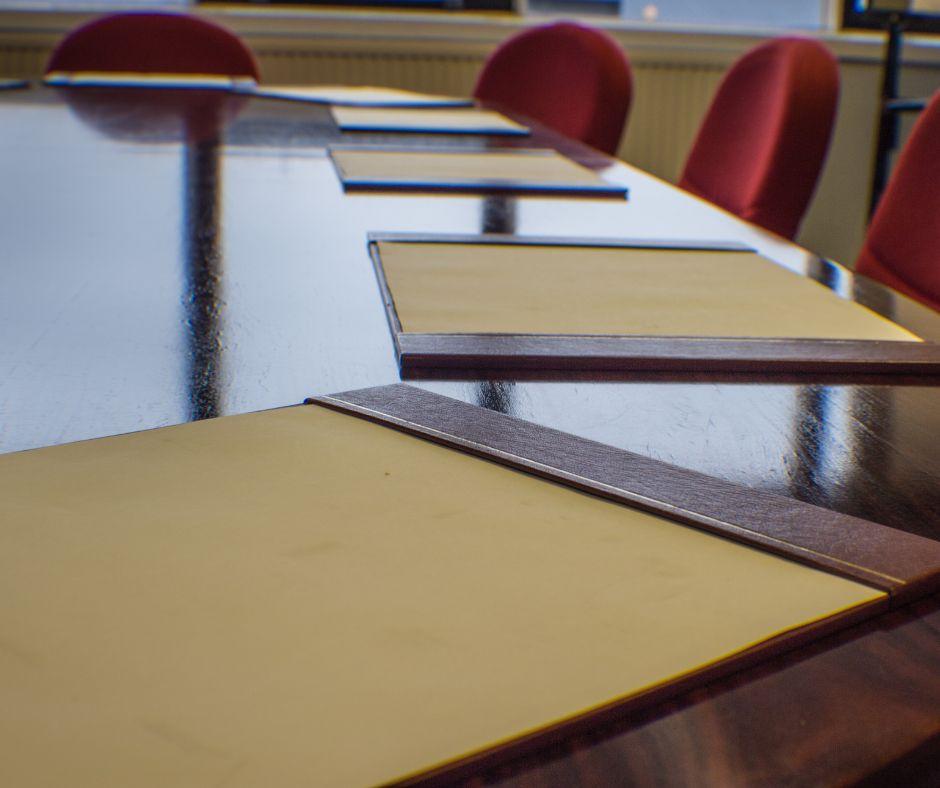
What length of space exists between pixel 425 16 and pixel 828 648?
3064 mm

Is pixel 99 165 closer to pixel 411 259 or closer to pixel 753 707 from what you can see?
pixel 411 259

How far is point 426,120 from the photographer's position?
5.45ft

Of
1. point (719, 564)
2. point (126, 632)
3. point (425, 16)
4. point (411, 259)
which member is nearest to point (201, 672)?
point (126, 632)

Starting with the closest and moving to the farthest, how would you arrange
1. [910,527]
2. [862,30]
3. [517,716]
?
[517,716] → [910,527] → [862,30]

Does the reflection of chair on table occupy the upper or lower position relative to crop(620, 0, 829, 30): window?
lower

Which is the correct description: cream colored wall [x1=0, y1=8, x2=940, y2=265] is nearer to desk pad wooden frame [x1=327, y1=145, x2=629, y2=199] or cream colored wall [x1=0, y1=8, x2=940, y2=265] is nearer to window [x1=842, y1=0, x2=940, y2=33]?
window [x1=842, y1=0, x2=940, y2=33]

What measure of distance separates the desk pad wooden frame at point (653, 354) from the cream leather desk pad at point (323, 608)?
137 mm

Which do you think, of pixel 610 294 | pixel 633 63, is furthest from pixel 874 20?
pixel 610 294

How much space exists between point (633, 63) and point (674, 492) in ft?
10.1

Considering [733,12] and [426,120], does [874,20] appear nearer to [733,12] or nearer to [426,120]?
[733,12]

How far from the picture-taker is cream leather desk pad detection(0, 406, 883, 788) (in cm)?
22

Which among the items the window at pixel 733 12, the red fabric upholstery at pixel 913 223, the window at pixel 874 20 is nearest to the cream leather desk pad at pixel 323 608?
the red fabric upholstery at pixel 913 223

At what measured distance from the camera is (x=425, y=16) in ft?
10.1

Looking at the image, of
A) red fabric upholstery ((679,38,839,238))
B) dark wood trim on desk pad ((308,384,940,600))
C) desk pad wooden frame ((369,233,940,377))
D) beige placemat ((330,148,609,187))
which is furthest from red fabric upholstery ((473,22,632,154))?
dark wood trim on desk pad ((308,384,940,600))
